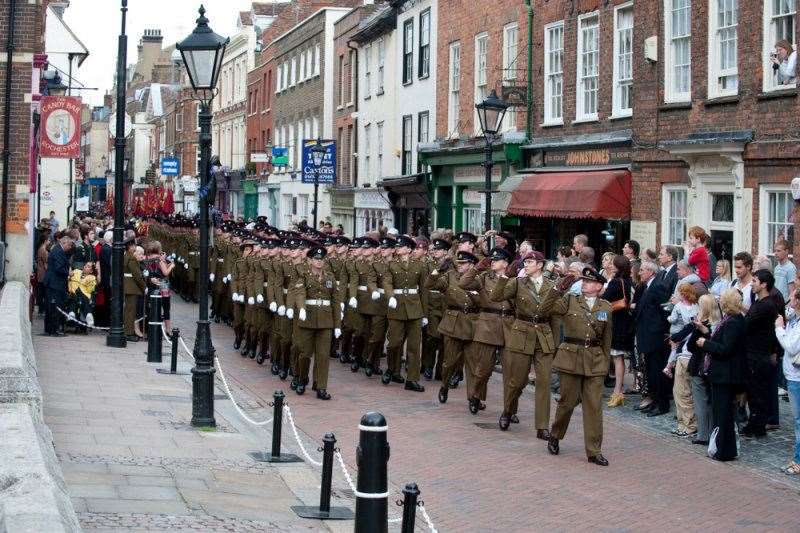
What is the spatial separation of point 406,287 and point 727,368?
6074mm

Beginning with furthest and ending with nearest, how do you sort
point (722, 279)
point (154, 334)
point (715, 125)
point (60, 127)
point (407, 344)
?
point (60, 127) < point (715, 125) < point (154, 334) < point (407, 344) < point (722, 279)

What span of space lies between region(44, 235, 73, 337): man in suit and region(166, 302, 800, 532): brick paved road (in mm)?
7397

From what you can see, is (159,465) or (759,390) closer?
(159,465)

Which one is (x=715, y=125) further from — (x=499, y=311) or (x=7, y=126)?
(x=7, y=126)

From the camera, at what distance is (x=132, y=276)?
23438 millimetres

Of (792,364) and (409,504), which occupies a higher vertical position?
(792,364)

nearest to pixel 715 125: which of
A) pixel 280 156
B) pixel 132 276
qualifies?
pixel 132 276

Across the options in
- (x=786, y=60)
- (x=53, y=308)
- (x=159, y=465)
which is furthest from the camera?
Answer: (x=53, y=308)

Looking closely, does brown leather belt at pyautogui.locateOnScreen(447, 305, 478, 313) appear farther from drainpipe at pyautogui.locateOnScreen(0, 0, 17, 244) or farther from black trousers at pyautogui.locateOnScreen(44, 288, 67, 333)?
drainpipe at pyautogui.locateOnScreen(0, 0, 17, 244)

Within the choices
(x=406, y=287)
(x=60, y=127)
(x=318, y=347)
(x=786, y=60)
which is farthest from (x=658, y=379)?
(x=60, y=127)

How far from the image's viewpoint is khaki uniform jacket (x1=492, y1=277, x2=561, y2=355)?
14.2 meters

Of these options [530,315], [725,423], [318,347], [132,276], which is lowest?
[725,423]

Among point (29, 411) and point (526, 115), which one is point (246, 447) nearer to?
point (29, 411)

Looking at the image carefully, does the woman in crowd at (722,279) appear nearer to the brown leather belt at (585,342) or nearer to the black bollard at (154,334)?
the brown leather belt at (585,342)
